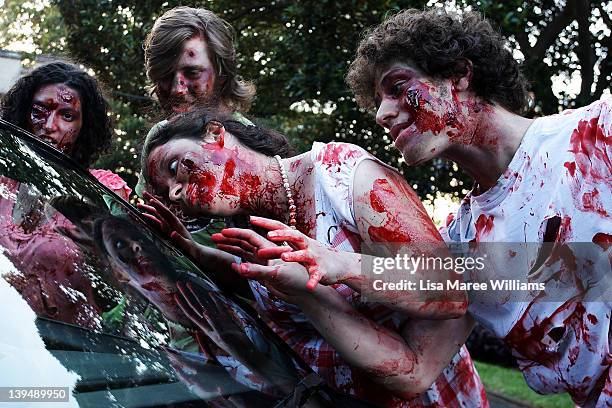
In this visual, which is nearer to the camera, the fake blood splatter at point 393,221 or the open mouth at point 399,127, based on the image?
the fake blood splatter at point 393,221

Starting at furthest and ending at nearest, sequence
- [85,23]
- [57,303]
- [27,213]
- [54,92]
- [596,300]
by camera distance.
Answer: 1. [85,23]
2. [54,92]
3. [596,300]
4. [27,213]
5. [57,303]

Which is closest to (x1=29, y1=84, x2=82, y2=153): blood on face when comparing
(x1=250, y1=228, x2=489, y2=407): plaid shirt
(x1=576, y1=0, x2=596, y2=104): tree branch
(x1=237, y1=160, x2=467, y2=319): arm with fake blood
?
(x1=250, y1=228, x2=489, y2=407): plaid shirt

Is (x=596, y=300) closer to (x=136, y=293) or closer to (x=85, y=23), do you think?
(x=136, y=293)

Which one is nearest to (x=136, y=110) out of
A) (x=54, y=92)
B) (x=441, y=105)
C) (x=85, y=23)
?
(x=85, y=23)

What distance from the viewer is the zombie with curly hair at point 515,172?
177cm

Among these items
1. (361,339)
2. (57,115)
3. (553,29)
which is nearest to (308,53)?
(553,29)

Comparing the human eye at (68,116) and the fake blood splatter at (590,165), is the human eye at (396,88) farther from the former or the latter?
the human eye at (68,116)

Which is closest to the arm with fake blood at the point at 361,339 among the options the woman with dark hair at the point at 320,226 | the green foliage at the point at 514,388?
the woman with dark hair at the point at 320,226

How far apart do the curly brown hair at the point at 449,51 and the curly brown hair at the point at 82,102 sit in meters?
1.20

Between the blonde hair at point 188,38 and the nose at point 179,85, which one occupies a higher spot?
the blonde hair at point 188,38

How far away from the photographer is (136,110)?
773 cm

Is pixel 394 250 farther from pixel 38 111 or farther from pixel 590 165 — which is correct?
pixel 38 111

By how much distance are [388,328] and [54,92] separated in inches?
64.0

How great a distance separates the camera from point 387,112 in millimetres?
A: 2076
